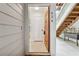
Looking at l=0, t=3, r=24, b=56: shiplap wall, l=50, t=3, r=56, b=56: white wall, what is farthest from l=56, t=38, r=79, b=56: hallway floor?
l=0, t=3, r=24, b=56: shiplap wall

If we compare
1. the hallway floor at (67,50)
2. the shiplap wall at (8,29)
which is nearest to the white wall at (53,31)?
the hallway floor at (67,50)

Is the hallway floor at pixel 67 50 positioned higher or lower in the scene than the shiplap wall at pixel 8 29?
lower

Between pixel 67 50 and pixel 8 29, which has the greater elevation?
pixel 8 29

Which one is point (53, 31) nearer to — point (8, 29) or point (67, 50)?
point (67, 50)

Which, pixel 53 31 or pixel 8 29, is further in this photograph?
pixel 53 31

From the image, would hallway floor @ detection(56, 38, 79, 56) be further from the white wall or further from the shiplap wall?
the shiplap wall

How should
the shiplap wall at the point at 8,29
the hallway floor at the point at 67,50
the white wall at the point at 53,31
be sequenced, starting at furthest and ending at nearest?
1. the hallway floor at the point at 67,50
2. the white wall at the point at 53,31
3. the shiplap wall at the point at 8,29

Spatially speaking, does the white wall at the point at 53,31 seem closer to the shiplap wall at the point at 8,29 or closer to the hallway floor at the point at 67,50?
the hallway floor at the point at 67,50

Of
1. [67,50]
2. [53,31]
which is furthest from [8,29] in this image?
[67,50]

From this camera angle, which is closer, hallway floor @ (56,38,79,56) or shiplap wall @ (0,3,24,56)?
shiplap wall @ (0,3,24,56)

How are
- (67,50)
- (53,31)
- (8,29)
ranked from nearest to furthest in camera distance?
(8,29), (53,31), (67,50)

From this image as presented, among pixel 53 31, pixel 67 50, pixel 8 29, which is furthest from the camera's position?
pixel 67 50

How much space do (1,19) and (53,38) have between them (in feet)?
9.22

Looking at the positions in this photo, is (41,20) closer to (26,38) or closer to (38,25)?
(38,25)
